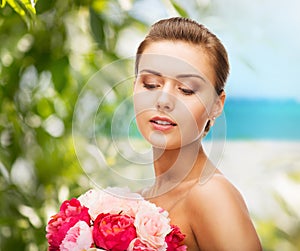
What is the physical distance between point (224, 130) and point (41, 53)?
64cm

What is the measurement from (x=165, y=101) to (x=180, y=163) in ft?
0.31

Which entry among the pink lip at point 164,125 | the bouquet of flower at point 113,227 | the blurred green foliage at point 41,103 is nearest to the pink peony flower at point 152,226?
the bouquet of flower at point 113,227

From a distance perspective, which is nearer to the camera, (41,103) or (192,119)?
(192,119)

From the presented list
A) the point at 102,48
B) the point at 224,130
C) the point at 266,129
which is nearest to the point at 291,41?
the point at 266,129

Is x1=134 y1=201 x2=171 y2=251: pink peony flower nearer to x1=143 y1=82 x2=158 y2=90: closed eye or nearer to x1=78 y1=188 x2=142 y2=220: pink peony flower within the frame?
x1=78 y1=188 x2=142 y2=220: pink peony flower

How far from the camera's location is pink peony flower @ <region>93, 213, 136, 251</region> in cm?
84

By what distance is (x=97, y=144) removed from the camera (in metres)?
1.01

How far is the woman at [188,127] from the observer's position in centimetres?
90

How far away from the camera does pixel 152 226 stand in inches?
33.4

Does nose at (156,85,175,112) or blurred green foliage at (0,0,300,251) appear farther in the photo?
blurred green foliage at (0,0,300,251)

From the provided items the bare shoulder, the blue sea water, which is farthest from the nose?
the blue sea water

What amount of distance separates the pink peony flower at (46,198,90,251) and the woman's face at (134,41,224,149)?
0.14m

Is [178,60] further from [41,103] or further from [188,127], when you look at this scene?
[41,103]

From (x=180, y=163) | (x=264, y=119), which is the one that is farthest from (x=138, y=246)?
(x=264, y=119)
